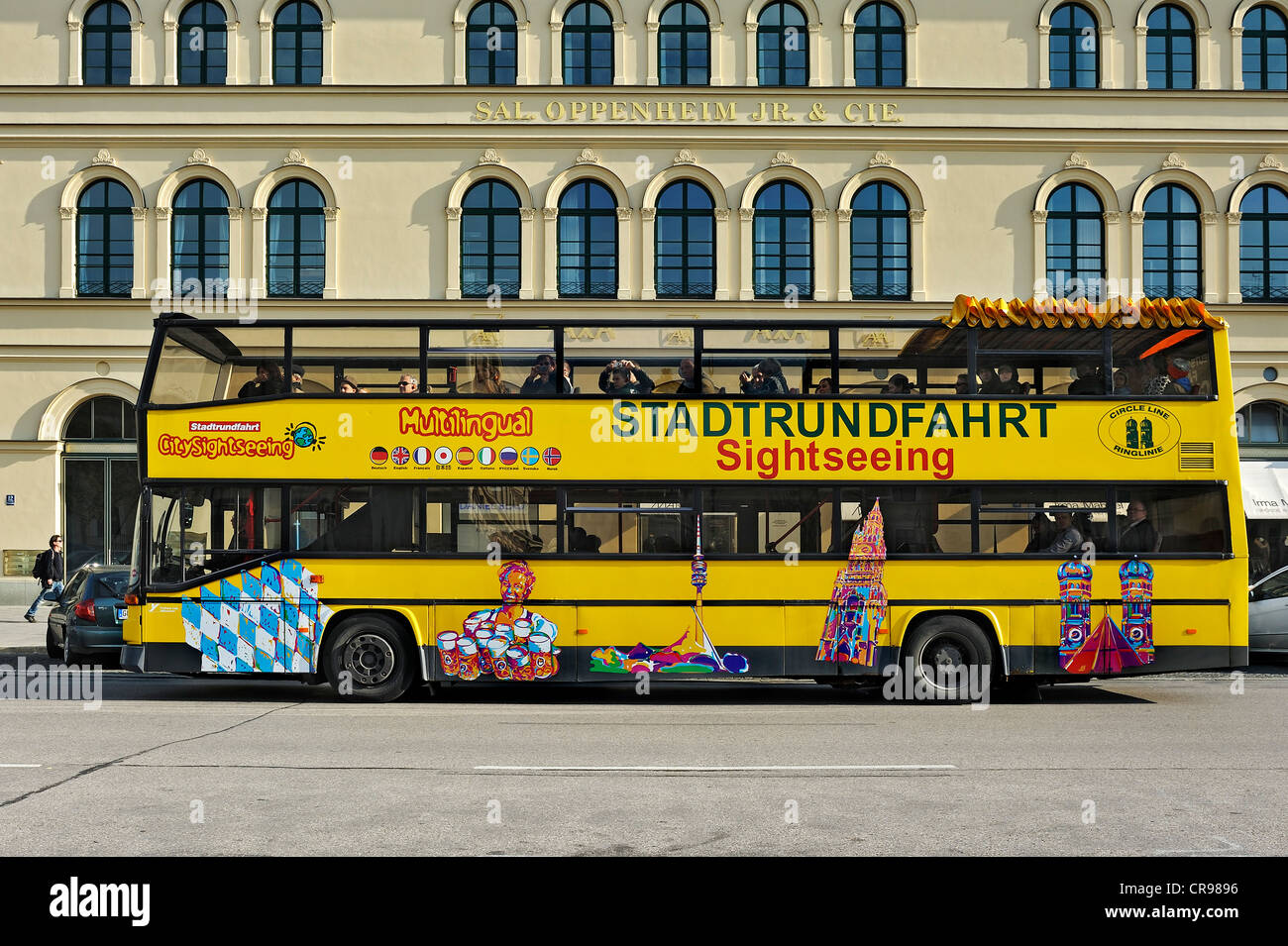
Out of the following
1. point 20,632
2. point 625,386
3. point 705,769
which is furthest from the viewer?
point 20,632

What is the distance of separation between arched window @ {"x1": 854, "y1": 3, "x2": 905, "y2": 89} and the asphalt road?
62.1 ft

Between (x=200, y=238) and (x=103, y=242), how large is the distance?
214 cm

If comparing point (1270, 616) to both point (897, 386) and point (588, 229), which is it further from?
point (588, 229)

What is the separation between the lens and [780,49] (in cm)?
2867

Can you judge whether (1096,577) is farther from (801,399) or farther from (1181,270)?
(1181,270)

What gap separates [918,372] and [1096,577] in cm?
280

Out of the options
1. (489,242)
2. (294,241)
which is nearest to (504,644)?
(489,242)

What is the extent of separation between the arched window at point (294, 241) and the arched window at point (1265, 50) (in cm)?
2136

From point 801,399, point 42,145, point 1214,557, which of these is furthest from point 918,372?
point 42,145

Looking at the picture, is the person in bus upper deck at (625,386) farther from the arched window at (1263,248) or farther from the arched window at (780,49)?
the arched window at (1263,248)

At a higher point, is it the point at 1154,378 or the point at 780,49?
the point at 780,49

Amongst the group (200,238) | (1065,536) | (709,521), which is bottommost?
(1065,536)

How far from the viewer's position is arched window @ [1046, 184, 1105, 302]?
28516 mm

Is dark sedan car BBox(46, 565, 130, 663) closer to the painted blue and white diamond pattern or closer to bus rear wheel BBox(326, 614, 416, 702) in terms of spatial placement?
the painted blue and white diamond pattern
